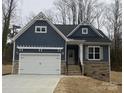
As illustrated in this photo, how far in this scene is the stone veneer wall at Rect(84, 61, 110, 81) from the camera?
24062 millimetres

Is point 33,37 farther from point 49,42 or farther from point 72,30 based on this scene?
point 72,30

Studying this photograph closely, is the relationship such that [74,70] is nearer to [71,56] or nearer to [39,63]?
[71,56]

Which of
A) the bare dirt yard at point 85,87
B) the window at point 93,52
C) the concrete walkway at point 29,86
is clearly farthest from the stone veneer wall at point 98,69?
the concrete walkway at point 29,86

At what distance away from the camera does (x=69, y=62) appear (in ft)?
83.8

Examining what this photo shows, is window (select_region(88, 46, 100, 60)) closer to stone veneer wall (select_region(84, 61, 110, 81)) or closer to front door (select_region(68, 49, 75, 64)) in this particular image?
stone veneer wall (select_region(84, 61, 110, 81))

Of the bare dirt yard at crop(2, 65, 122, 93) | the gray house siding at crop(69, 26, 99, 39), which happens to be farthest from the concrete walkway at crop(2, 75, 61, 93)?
the gray house siding at crop(69, 26, 99, 39)

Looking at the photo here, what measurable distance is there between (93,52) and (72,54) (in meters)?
2.37

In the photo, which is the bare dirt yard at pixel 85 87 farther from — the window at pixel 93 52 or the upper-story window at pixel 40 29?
the upper-story window at pixel 40 29

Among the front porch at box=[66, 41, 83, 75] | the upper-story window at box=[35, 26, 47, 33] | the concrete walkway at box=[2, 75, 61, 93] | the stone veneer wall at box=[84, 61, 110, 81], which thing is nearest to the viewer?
the concrete walkway at box=[2, 75, 61, 93]

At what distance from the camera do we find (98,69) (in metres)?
24.6

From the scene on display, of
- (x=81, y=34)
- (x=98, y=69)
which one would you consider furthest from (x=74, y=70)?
(x=81, y=34)

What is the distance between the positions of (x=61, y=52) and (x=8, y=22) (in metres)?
18.7

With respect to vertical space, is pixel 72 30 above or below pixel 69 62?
above

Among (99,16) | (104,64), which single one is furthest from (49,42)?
(99,16)
